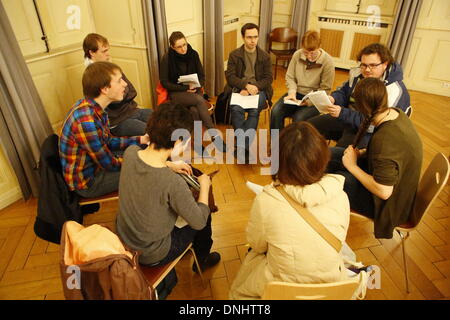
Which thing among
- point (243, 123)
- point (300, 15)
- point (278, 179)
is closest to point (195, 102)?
point (243, 123)

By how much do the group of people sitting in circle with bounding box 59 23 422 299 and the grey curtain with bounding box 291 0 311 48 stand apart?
3022mm

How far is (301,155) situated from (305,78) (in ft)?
6.29

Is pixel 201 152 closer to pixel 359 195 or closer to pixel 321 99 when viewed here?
pixel 321 99

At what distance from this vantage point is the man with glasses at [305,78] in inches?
103

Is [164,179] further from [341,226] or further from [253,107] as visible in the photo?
[253,107]

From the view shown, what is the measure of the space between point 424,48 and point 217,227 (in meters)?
4.20

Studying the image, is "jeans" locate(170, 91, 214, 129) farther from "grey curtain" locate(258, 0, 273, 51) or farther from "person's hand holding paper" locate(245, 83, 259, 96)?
"grey curtain" locate(258, 0, 273, 51)

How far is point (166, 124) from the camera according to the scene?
1255mm

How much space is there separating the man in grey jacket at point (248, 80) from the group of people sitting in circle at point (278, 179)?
2.32ft

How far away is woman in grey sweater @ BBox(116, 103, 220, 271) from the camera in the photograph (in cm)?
123

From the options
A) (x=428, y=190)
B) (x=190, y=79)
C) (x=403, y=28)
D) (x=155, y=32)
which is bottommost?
(x=428, y=190)

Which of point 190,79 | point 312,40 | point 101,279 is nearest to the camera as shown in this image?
point 101,279

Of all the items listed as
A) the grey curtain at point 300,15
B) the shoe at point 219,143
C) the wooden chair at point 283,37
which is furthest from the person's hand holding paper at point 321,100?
the grey curtain at point 300,15
